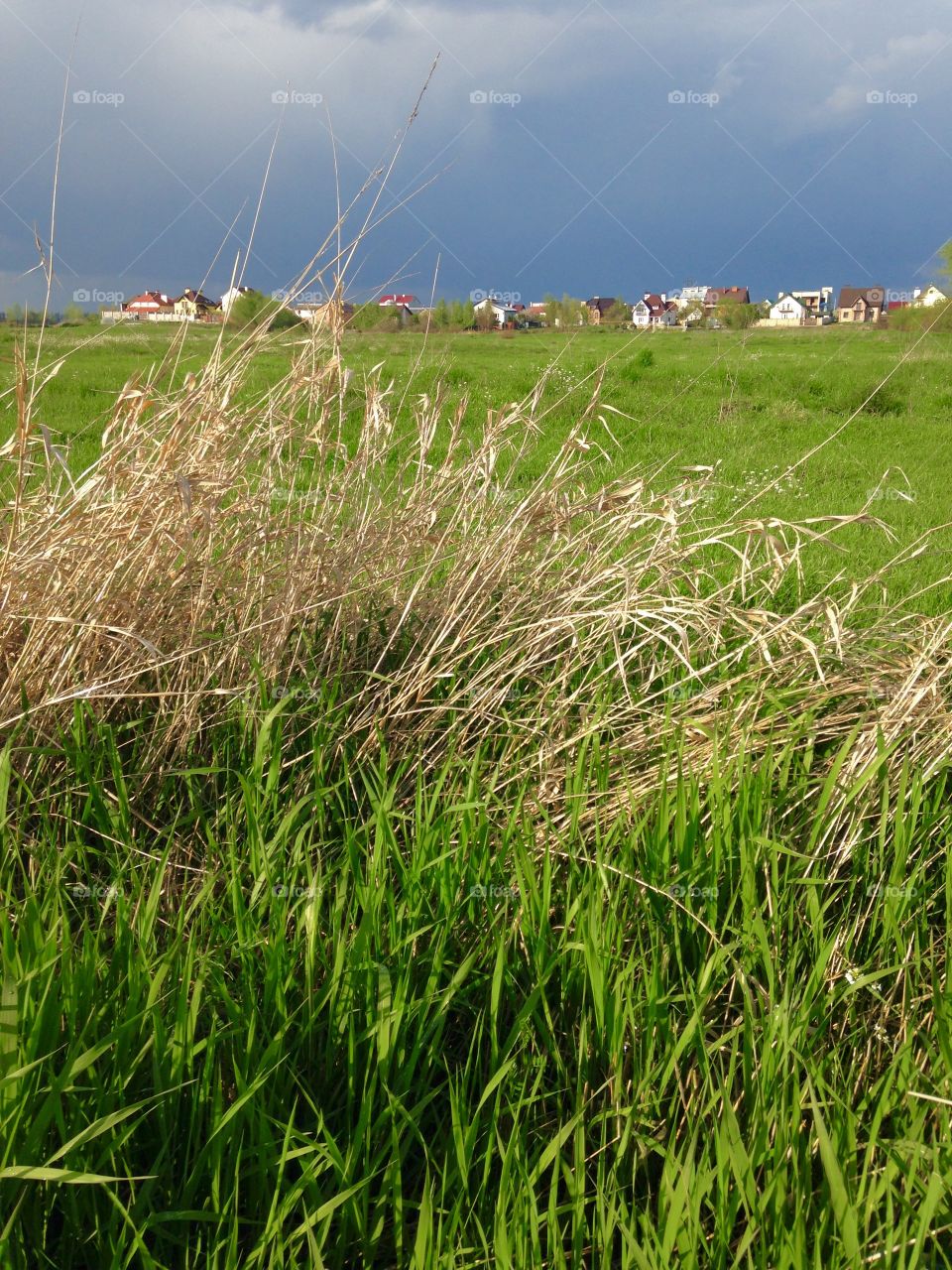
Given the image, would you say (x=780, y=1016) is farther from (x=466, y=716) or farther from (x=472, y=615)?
(x=472, y=615)

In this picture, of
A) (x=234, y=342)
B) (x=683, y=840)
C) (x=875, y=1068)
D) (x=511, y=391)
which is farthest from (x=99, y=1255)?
(x=511, y=391)

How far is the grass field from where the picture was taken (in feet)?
4.98

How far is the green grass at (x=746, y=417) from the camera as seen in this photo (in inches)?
199

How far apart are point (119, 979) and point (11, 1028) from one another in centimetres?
29

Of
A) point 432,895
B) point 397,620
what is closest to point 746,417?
point 397,620

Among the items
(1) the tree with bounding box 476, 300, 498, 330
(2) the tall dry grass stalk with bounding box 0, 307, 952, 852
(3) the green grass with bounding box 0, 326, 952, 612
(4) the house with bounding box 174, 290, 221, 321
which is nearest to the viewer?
(2) the tall dry grass stalk with bounding box 0, 307, 952, 852

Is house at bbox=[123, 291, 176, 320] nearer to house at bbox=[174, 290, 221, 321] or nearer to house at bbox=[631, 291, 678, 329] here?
house at bbox=[174, 290, 221, 321]

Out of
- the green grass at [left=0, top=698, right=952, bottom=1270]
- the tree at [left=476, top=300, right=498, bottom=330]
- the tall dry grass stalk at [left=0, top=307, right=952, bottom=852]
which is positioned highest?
the tree at [left=476, top=300, right=498, bottom=330]

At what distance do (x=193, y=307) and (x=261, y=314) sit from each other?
0.18 meters

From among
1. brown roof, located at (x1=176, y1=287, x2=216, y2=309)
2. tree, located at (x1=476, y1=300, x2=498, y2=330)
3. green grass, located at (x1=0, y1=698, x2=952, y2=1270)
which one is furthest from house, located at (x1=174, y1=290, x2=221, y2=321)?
green grass, located at (x1=0, y1=698, x2=952, y2=1270)

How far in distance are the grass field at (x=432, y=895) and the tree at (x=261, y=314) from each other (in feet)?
0.31

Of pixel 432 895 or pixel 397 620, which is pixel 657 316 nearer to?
pixel 397 620

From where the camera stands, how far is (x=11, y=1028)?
1.47 meters

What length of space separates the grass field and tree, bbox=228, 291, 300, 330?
0.31 feet
